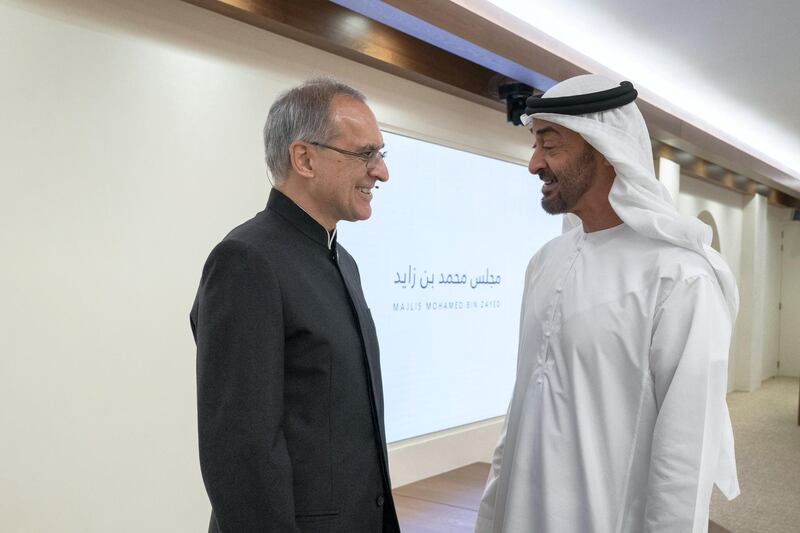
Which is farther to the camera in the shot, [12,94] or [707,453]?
[12,94]

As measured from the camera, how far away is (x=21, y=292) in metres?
2.45

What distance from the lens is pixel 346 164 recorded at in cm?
163

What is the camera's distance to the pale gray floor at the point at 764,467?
5023mm

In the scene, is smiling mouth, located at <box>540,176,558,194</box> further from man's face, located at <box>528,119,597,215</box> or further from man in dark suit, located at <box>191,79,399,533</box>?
man in dark suit, located at <box>191,79,399,533</box>

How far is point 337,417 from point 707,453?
867mm

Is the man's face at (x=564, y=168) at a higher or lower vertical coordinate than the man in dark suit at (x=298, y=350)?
higher

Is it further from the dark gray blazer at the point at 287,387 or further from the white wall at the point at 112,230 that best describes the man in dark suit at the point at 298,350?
the white wall at the point at 112,230

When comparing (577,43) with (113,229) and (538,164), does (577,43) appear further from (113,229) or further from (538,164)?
(113,229)

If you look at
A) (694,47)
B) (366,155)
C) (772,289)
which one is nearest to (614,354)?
(366,155)

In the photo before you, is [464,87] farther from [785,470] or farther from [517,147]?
[785,470]

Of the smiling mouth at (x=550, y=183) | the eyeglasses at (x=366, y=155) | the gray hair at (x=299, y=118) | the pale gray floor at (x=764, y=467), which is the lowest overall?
the pale gray floor at (x=764, y=467)

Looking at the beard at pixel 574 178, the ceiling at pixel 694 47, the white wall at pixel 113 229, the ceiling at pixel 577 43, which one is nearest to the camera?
the beard at pixel 574 178

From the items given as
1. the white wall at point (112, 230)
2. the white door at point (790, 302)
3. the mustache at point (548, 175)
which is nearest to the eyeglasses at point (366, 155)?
the mustache at point (548, 175)

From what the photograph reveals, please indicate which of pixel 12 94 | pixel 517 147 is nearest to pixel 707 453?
pixel 12 94
